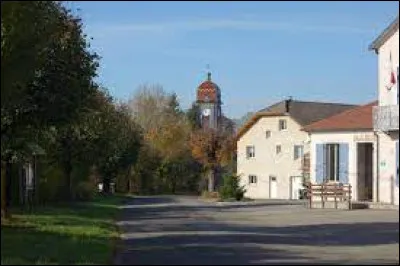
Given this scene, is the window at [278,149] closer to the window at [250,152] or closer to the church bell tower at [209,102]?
the window at [250,152]

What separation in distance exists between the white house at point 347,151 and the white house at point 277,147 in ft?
90.2

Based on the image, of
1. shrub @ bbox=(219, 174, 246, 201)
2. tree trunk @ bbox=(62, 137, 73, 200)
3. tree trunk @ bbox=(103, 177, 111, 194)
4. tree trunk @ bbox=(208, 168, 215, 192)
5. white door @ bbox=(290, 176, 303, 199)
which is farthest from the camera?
tree trunk @ bbox=(208, 168, 215, 192)

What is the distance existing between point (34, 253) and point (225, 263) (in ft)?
13.1

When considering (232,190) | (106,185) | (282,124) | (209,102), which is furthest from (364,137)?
(209,102)

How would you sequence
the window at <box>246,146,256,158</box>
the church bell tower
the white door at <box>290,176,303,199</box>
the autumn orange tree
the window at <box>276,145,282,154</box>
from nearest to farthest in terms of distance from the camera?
the white door at <box>290,176,303,199</box>
the window at <box>276,145,282,154</box>
the window at <box>246,146,256,158</box>
the autumn orange tree
the church bell tower

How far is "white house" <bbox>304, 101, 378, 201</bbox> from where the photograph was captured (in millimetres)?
45031

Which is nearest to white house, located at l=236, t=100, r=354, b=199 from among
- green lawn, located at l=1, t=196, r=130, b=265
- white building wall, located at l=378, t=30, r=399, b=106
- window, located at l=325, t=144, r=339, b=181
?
window, located at l=325, t=144, r=339, b=181

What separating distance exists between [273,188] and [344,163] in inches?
1308

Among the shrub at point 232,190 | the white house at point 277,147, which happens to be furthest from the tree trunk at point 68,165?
the white house at point 277,147

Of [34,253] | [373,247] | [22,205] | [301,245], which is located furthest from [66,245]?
[22,205]

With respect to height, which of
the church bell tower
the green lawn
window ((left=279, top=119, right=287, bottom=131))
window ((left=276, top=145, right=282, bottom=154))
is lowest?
the green lawn

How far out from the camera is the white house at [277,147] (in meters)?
77.7

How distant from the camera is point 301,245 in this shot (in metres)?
21.4

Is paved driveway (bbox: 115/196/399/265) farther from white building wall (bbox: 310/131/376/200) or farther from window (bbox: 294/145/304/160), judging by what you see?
window (bbox: 294/145/304/160)
